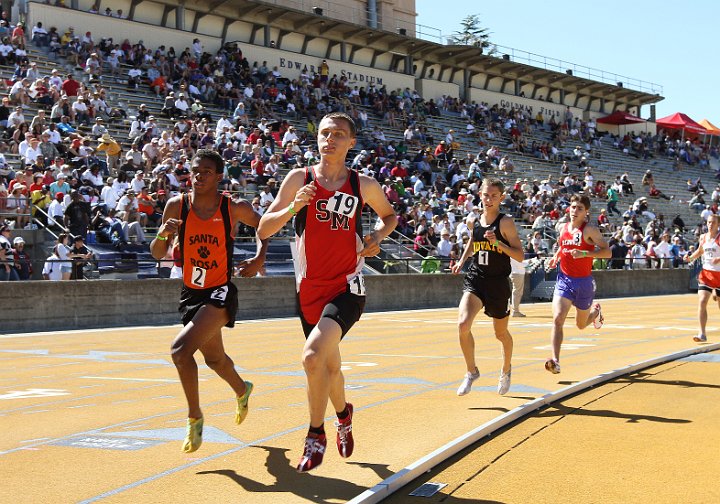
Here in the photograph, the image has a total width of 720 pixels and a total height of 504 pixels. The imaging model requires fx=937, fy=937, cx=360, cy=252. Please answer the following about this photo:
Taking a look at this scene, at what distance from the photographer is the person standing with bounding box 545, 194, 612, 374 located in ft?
36.5

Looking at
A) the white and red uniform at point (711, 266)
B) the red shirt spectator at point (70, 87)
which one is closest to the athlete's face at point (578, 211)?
the white and red uniform at point (711, 266)

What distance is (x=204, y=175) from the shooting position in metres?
6.89

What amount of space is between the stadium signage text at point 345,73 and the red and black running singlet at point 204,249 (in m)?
34.0

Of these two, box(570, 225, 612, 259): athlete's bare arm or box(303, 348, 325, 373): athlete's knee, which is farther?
box(570, 225, 612, 259): athlete's bare arm

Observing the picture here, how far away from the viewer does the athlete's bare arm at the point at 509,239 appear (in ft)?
30.6

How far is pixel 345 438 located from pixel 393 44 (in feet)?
142

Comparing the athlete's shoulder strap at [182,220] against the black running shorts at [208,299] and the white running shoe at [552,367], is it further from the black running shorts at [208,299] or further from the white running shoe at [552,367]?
the white running shoe at [552,367]

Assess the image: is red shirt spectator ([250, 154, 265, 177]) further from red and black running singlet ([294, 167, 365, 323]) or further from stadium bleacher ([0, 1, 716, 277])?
red and black running singlet ([294, 167, 365, 323])

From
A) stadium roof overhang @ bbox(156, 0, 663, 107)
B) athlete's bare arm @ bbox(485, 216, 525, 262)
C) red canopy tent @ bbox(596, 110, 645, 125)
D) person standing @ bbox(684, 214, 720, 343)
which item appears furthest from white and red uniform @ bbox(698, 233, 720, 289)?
red canopy tent @ bbox(596, 110, 645, 125)

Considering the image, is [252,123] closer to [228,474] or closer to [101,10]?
[101,10]

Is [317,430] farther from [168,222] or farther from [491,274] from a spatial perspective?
[491,274]

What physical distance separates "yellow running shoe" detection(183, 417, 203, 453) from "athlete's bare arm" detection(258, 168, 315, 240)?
134 centimetres

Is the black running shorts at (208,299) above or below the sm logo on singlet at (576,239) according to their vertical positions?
below

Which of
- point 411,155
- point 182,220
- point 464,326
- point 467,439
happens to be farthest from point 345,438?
point 411,155
